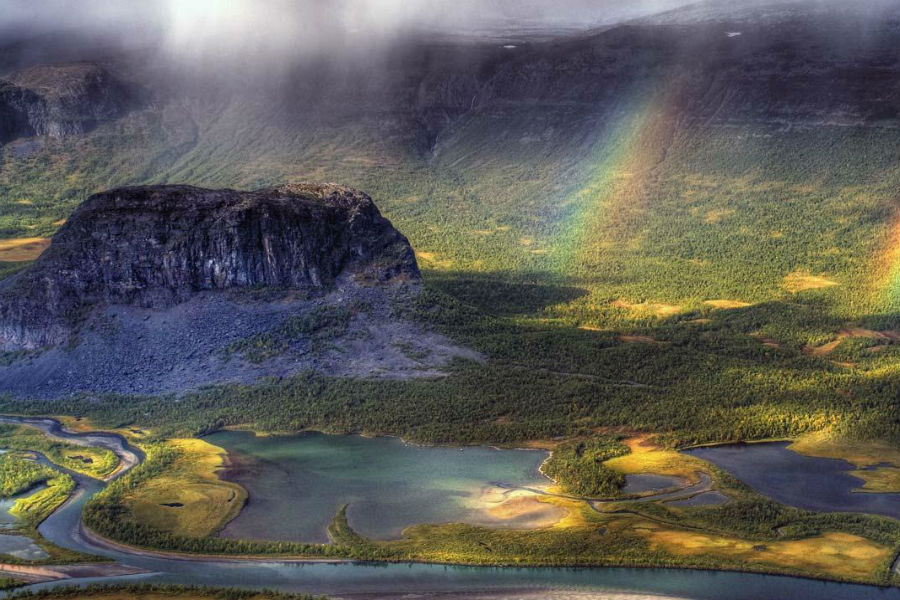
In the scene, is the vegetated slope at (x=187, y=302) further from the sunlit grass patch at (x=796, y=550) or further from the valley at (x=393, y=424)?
the sunlit grass patch at (x=796, y=550)

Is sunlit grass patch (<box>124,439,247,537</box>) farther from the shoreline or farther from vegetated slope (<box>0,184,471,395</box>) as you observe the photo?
vegetated slope (<box>0,184,471,395</box>)

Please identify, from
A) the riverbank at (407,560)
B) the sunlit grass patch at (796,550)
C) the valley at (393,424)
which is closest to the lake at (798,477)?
the valley at (393,424)

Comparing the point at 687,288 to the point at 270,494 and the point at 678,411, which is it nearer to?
the point at 678,411

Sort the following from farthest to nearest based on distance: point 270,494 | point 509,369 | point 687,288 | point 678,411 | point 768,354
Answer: point 687,288 < point 768,354 < point 509,369 < point 678,411 < point 270,494

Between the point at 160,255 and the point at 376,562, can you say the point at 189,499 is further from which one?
the point at 160,255

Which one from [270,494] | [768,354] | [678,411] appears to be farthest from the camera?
[768,354]

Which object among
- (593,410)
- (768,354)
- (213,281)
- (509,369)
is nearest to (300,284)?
(213,281)

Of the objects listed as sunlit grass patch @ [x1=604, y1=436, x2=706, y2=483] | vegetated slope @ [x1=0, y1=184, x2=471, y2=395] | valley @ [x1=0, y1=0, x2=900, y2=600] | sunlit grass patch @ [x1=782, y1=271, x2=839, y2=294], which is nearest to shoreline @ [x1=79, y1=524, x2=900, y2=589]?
valley @ [x1=0, y1=0, x2=900, y2=600]

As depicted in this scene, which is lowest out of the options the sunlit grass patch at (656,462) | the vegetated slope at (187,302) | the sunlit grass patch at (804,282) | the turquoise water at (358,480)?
the sunlit grass patch at (656,462)
